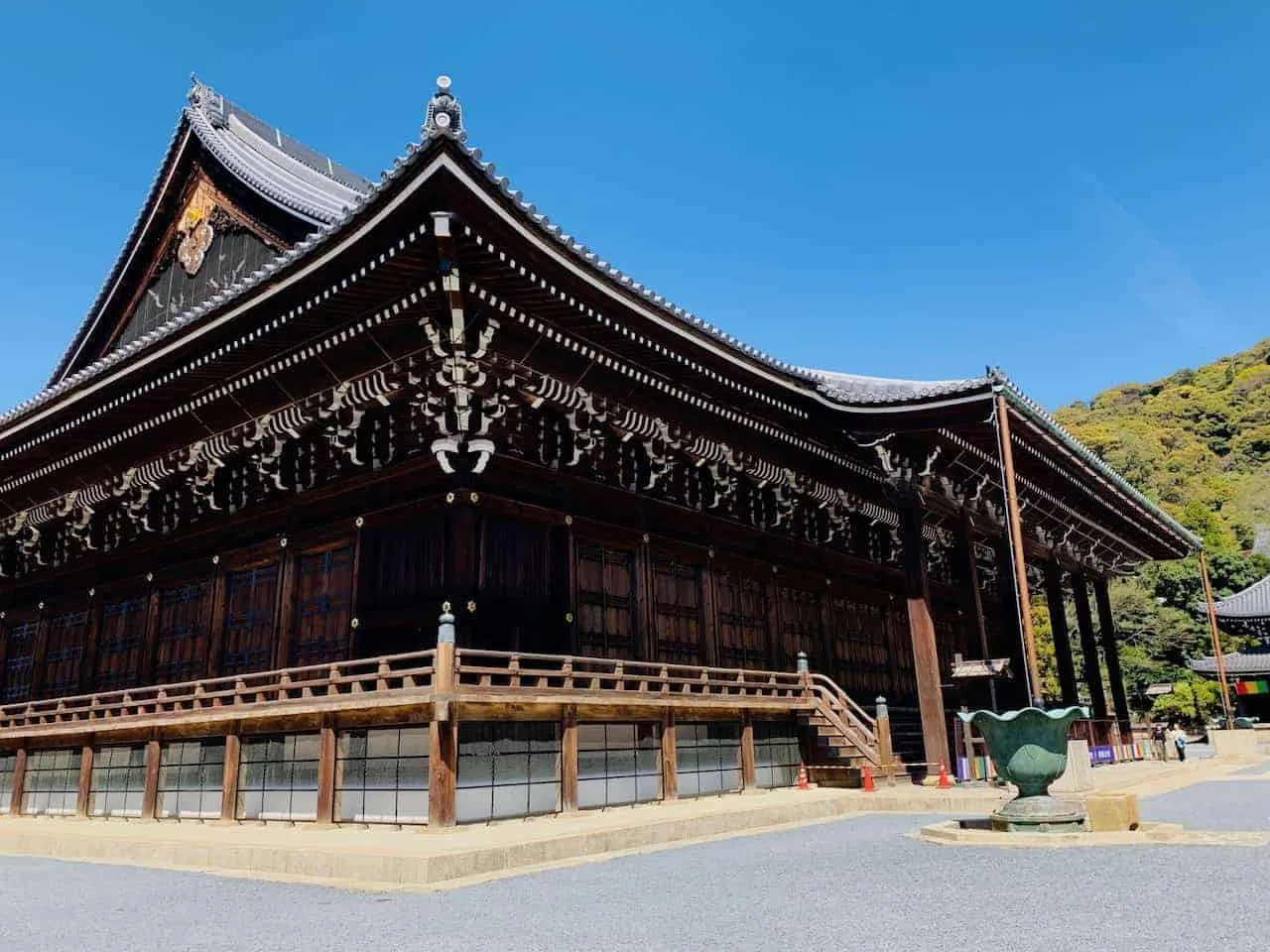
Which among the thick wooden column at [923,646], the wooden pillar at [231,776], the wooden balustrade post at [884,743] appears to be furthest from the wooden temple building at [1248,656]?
the wooden pillar at [231,776]

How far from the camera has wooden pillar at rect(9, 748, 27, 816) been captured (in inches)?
649

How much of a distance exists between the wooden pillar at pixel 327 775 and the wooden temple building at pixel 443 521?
3 centimetres

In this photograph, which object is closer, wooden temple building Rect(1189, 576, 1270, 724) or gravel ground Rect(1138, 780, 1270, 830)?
gravel ground Rect(1138, 780, 1270, 830)

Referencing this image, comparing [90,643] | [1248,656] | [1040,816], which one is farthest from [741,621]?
[1248,656]

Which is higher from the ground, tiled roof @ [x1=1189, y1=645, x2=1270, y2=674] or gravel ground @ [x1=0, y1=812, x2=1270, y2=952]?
tiled roof @ [x1=1189, y1=645, x2=1270, y2=674]

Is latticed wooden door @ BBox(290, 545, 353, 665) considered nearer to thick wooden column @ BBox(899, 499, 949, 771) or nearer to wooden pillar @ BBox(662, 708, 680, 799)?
wooden pillar @ BBox(662, 708, 680, 799)

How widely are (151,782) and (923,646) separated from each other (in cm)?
1329

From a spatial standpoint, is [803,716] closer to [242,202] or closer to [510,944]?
[510,944]

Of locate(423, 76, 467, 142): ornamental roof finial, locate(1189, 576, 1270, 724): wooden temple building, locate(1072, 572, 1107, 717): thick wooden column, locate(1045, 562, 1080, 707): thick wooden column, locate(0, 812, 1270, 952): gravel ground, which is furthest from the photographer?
locate(1189, 576, 1270, 724): wooden temple building

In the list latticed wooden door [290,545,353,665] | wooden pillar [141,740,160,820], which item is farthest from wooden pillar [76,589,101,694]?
latticed wooden door [290,545,353,665]

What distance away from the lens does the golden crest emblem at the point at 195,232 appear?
20391 mm

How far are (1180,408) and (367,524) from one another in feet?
370

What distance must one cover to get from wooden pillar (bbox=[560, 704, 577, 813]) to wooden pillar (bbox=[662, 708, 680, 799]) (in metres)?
1.98

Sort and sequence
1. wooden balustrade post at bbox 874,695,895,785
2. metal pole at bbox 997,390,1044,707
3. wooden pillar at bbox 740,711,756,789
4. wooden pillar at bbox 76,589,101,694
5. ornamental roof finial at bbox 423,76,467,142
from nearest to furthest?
1. ornamental roof finial at bbox 423,76,467,142
2. metal pole at bbox 997,390,1044,707
3. wooden pillar at bbox 740,711,756,789
4. wooden balustrade post at bbox 874,695,895,785
5. wooden pillar at bbox 76,589,101,694
